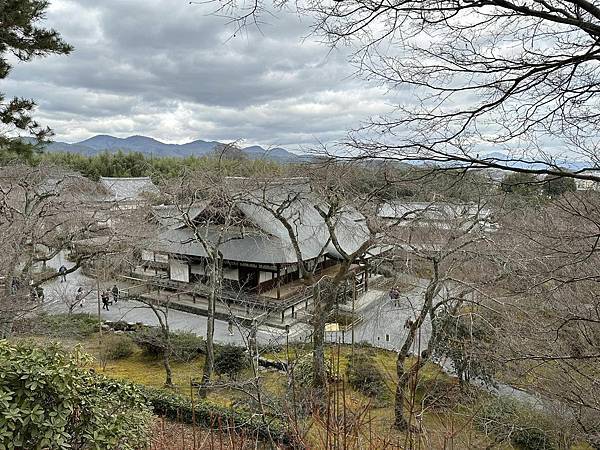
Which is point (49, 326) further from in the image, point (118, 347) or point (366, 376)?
point (366, 376)

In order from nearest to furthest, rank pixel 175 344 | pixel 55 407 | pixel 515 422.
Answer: pixel 55 407 < pixel 515 422 < pixel 175 344

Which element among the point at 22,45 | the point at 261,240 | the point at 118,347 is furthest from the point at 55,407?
the point at 261,240

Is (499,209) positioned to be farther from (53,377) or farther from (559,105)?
(53,377)

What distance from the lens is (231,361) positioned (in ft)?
32.3

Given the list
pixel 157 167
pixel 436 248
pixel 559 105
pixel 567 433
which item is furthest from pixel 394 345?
pixel 157 167

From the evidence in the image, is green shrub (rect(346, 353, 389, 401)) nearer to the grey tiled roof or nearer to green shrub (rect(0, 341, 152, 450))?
the grey tiled roof

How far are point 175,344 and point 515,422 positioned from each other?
8076 millimetres

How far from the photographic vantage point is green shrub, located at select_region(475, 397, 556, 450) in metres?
6.02

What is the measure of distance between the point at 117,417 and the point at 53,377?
76cm

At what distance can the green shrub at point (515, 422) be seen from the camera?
6.02 meters

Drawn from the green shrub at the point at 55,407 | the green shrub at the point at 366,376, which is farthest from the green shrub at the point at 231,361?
the green shrub at the point at 55,407

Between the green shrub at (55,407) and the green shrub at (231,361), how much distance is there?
241 inches

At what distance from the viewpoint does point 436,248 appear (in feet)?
28.1

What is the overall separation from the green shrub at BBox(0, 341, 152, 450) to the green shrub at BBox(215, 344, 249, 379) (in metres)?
6.12
